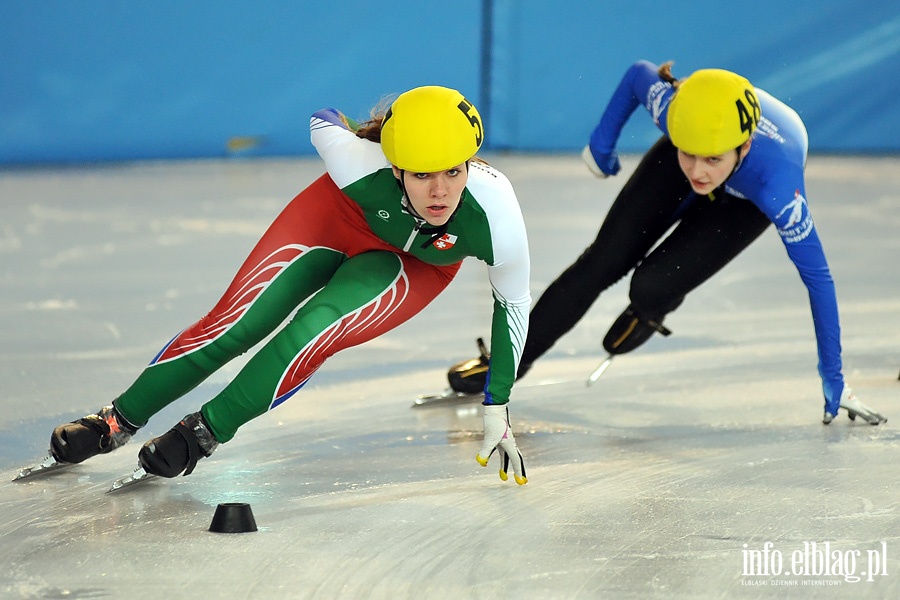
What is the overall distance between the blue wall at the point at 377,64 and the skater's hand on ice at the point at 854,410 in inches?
245

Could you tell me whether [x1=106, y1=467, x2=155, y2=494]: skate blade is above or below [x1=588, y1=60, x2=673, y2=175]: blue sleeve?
below

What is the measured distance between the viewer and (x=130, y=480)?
9.12ft

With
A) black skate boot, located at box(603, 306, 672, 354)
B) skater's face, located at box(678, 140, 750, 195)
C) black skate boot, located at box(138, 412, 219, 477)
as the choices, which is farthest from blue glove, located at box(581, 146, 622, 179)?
black skate boot, located at box(138, 412, 219, 477)

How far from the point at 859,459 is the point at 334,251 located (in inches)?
60.5

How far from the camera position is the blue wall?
8.30 m

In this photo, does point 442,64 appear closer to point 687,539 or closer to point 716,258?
point 716,258

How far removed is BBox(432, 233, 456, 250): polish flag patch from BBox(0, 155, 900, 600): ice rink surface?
60 cm

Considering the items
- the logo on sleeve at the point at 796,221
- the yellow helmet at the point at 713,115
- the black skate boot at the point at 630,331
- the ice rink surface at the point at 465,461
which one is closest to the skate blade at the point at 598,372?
the ice rink surface at the point at 465,461

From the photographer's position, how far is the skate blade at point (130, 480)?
9.07 ft

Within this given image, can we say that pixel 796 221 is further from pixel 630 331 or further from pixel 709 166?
pixel 630 331

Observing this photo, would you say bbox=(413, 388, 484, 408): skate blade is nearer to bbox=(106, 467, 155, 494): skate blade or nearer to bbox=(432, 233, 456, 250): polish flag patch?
bbox=(432, 233, 456, 250): polish flag patch

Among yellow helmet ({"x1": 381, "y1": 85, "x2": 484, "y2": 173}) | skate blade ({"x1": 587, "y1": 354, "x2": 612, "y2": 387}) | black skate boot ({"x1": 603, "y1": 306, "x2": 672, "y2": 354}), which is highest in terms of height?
yellow helmet ({"x1": 381, "y1": 85, "x2": 484, "y2": 173})

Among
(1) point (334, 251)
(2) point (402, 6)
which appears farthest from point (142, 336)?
(2) point (402, 6)

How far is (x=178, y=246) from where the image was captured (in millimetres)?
5836
